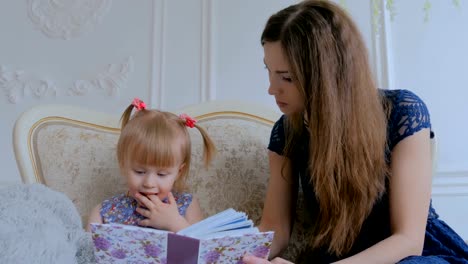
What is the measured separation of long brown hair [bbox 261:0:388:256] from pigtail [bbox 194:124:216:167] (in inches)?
12.7

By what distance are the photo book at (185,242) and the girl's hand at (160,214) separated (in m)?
0.30

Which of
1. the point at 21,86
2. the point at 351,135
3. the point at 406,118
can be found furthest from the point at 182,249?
the point at 21,86

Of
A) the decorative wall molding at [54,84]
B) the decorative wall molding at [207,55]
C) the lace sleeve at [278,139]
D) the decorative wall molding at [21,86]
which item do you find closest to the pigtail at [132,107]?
the lace sleeve at [278,139]

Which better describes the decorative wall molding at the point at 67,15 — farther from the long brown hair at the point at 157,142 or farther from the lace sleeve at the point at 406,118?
the lace sleeve at the point at 406,118

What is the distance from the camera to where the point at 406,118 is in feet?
3.25

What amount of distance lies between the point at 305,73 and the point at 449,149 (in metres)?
1.23

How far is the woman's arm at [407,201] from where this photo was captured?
89 centimetres

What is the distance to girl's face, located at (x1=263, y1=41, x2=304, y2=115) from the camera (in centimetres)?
100

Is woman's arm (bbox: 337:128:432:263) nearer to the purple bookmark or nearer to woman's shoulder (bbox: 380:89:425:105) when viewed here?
woman's shoulder (bbox: 380:89:425:105)

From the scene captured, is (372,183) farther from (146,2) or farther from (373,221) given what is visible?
(146,2)

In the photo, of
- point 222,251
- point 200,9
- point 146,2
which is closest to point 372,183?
point 222,251

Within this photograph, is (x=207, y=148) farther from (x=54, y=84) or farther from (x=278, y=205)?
(x=54, y=84)

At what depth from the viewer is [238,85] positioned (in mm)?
2086

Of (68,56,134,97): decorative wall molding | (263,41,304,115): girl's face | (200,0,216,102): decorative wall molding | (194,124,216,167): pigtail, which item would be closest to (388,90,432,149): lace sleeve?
(263,41,304,115): girl's face
